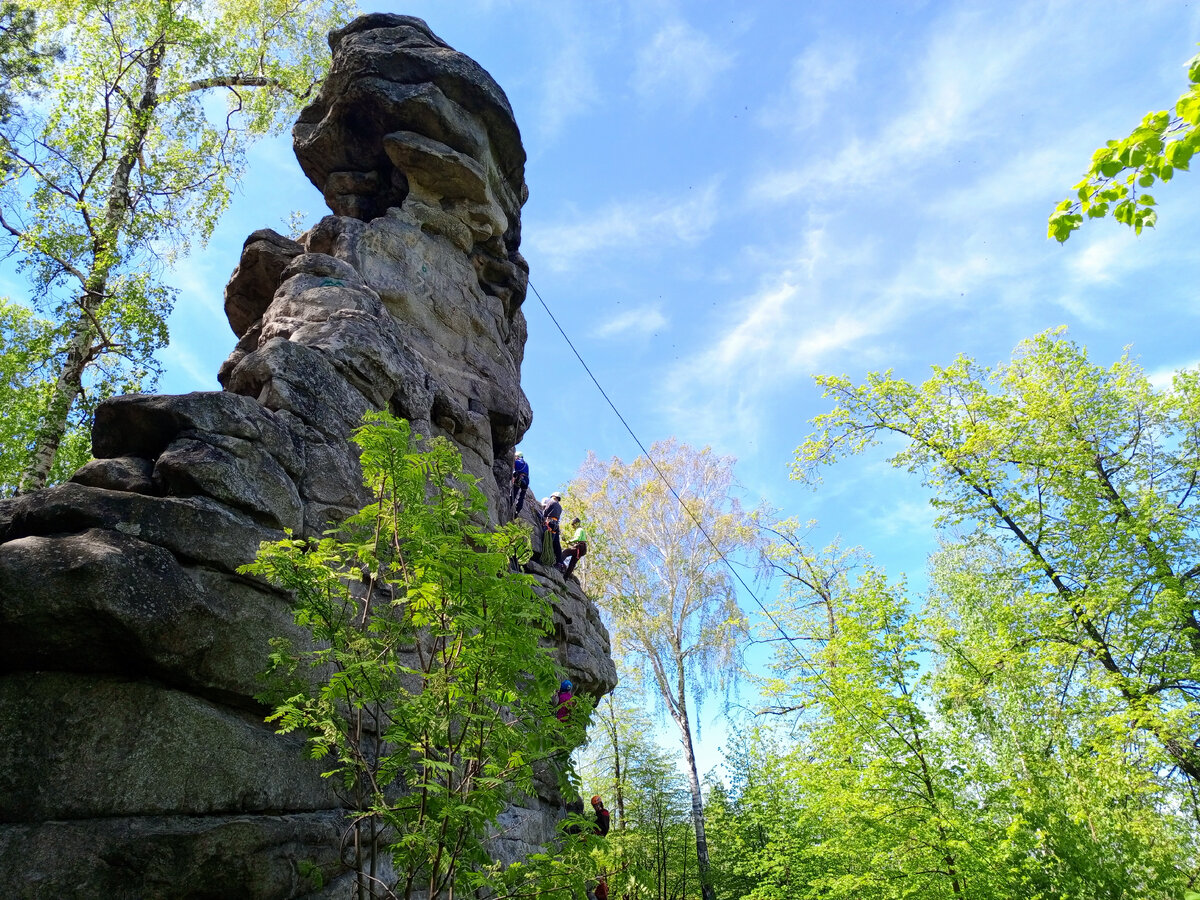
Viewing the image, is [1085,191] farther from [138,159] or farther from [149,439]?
[138,159]

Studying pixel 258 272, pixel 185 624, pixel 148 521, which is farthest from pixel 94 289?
pixel 185 624

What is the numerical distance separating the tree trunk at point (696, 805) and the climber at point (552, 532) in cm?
776

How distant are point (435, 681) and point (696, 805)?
15.1 meters

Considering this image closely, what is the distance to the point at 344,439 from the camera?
6.59m

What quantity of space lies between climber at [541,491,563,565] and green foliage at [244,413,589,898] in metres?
8.21

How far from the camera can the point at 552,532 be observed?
13.0 meters

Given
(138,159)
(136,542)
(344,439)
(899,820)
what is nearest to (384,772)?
(136,542)

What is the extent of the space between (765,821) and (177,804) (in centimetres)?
1261

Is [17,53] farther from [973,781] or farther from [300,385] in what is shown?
[973,781]

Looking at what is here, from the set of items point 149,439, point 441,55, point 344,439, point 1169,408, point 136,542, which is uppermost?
point 441,55

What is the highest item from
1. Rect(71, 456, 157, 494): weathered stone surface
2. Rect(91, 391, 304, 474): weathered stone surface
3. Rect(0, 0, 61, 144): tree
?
Rect(0, 0, 61, 144): tree

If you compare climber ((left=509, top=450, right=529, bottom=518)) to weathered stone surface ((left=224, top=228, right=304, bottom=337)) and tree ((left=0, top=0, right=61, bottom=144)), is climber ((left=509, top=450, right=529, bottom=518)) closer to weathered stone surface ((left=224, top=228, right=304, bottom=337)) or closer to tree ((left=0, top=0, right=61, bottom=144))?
weathered stone surface ((left=224, top=228, right=304, bottom=337))

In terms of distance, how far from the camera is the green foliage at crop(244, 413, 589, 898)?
11.7 ft

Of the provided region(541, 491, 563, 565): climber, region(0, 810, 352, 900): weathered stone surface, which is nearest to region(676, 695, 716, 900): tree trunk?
region(541, 491, 563, 565): climber
